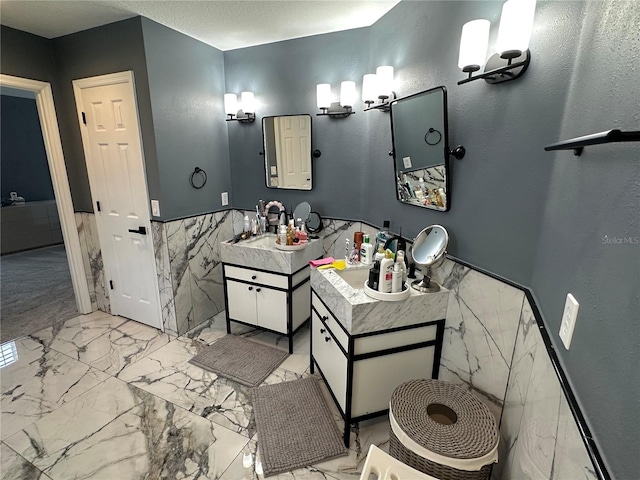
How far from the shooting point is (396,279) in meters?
1.49

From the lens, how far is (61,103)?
8.77 ft

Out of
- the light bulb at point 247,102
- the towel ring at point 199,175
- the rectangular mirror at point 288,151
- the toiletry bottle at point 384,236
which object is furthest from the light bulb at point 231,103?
the toiletry bottle at point 384,236

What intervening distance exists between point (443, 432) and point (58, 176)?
358 cm

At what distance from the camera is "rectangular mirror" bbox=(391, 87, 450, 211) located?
151 centimetres

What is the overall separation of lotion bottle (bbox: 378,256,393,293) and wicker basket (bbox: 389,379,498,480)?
0.47 meters

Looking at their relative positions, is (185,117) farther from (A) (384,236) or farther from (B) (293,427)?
(B) (293,427)

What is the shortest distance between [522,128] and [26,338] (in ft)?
13.1

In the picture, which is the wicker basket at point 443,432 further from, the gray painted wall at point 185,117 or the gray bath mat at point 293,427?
the gray painted wall at point 185,117

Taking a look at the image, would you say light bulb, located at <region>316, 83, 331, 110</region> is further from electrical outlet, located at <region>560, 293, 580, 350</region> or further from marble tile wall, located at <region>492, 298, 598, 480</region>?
electrical outlet, located at <region>560, 293, 580, 350</region>

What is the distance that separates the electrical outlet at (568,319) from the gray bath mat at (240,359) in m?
1.89

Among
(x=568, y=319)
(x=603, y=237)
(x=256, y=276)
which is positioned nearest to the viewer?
(x=603, y=237)

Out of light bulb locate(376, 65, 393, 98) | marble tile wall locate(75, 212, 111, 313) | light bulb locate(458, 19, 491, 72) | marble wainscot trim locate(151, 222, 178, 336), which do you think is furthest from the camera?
marble tile wall locate(75, 212, 111, 313)

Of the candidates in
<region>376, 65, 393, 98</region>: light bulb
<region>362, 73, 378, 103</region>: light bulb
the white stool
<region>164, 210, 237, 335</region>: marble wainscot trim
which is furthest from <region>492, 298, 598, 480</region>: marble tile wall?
<region>164, 210, 237, 335</region>: marble wainscot trim

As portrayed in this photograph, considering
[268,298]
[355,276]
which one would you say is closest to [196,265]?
[268,298]
